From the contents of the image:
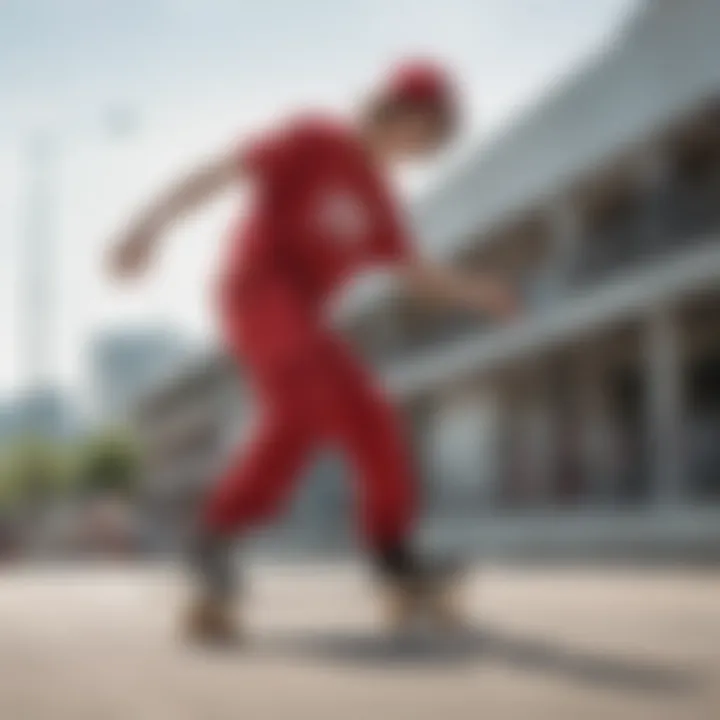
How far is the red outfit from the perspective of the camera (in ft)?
12.5

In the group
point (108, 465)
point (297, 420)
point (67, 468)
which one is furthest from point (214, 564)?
point (67, 468)

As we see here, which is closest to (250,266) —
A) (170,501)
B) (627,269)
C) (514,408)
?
(627,269)

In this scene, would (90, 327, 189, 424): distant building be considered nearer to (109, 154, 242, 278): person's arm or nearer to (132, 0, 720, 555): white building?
(132, 0, 720, 555): white building

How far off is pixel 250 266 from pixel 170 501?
54.5 metres

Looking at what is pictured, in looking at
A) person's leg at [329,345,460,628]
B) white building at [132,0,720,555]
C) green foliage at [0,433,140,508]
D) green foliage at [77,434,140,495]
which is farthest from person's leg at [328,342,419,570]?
green foliage at [77,434,140,495]

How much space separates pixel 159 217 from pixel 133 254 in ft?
0.43

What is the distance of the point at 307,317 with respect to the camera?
3904mm

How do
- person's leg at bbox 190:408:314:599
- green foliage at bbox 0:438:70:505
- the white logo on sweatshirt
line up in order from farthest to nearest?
green foliage at bbox 0:438:70:505 < the white logo on sweatshirt < person's leg at bbox 190:408:314:599

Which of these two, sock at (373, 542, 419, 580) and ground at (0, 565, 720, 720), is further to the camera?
sock at (373, 542, 419, 580)

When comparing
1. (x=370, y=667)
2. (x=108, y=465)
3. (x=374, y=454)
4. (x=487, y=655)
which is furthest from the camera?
(x=108, y=465)

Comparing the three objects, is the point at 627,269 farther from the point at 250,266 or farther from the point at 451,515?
the point at 250,266

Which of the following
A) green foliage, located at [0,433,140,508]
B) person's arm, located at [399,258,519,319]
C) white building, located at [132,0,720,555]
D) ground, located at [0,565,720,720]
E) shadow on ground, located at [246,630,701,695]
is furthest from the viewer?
green foliage, located at [0,433,140,508]

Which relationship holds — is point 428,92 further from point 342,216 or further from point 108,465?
point 108,465

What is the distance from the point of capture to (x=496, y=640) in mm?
3500
